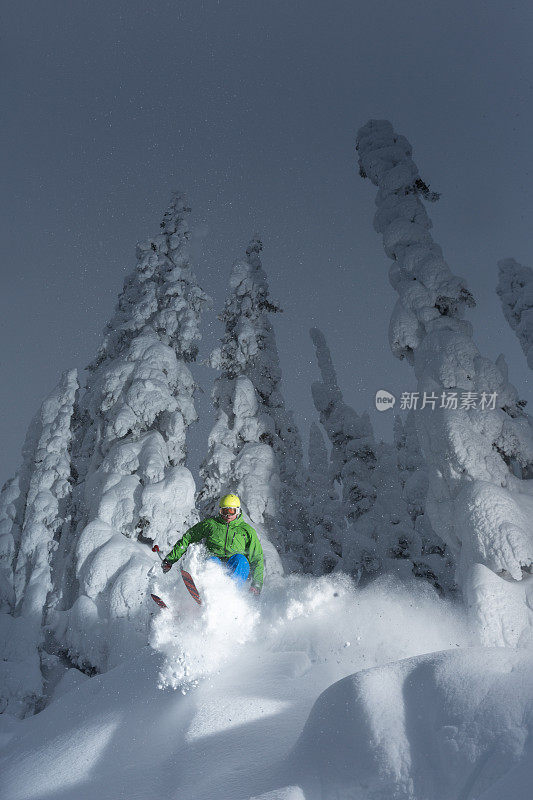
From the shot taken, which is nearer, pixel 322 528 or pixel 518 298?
pixel 518 298

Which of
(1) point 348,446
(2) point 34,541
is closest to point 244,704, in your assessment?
(1) point 348,446

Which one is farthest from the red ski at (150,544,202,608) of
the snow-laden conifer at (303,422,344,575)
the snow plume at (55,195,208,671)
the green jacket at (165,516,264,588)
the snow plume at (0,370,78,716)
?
the snow-laden conifer at (303,422,344,575)

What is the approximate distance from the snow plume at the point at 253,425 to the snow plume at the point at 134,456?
1.23 m

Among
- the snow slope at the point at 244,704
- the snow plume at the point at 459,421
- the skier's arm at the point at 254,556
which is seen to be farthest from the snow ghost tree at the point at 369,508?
the skier's arm at the point at 254,556

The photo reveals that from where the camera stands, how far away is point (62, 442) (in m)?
24.5

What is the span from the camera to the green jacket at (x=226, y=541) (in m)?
8.34

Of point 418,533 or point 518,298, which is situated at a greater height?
point 518,298

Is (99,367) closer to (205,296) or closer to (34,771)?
(205,296)

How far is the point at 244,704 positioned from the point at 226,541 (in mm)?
3755

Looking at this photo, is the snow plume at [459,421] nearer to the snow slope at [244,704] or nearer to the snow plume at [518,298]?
the snow slope at [244,704]

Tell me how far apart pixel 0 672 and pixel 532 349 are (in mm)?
18808

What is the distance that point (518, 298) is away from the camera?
18.3 m

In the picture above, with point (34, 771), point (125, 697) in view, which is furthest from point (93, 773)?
point (125, 697)

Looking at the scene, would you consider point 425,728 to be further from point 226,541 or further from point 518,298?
point 518,298
